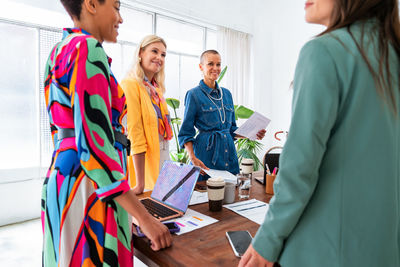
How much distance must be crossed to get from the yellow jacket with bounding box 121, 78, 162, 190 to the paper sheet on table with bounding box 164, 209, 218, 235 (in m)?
0.85

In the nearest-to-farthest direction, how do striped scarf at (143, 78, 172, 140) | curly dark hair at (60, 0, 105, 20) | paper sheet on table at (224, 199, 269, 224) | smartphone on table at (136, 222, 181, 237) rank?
curly dark hair at (60, 0, 105, 20) < smartphone on table at (136, 222, 181, 237) < paper sheet on table at (224, 199, 269, 224) < striped scarf at (143, 78, 172, 140)

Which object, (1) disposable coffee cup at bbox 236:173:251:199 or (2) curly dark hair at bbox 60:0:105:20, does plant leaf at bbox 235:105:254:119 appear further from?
(2) curly dark hair at bbox 60:0:105:20

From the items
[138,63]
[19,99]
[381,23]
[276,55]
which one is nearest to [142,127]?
[138,63]

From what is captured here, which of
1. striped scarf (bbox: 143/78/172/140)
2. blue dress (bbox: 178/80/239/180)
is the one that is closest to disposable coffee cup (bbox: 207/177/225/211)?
striped scarf (bbox: 143/78/172/140)

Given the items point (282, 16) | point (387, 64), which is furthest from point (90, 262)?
point (282, 16)

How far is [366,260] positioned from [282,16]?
5313 millimetres

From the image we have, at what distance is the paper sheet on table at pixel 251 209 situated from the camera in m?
1.20

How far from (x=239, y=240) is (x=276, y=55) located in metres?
4.93

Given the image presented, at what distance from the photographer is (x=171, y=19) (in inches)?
181

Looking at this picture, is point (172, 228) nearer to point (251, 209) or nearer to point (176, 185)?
point (176, 185)

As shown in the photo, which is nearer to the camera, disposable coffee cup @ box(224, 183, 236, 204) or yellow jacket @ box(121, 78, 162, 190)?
disposable coffee cup @ box(224, 183, 236, 204)

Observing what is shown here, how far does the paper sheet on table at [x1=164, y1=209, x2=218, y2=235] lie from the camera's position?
1.08 metres

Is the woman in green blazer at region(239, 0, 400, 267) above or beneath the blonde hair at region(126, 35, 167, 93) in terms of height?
beneath

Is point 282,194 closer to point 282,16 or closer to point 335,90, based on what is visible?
point 335,90
